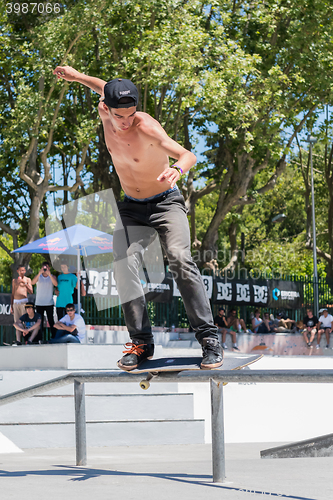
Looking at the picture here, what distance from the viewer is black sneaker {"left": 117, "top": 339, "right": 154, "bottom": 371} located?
13.9 ft

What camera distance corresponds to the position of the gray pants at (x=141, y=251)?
4.22 m

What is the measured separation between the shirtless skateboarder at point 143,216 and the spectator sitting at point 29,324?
8892mm

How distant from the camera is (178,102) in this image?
66.0 ft

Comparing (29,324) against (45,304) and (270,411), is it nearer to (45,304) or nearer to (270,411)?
(45,304)

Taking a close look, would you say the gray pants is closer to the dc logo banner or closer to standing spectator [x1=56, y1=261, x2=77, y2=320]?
standing spectator [x1=56, y1=261, x2=77, y2=320]

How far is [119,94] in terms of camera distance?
395 centimetres

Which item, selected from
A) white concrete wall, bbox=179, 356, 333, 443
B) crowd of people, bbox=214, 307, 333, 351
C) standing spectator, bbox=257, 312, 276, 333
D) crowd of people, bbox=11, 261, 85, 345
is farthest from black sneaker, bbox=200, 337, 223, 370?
standing spectator, bbox=257, 312, 276, 333

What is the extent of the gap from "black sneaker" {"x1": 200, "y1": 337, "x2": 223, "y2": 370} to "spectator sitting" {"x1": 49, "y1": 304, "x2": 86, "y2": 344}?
778 centimetres

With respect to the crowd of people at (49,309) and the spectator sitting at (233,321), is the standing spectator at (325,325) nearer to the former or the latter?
the spectator sitting at (233,321)

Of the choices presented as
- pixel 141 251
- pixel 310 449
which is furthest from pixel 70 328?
pixel 141 251

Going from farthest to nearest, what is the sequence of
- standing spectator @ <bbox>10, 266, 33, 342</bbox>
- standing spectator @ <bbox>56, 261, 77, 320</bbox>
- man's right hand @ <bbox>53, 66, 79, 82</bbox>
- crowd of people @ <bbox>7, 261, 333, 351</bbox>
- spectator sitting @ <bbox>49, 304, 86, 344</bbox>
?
standing spectator @ <bbox>10, 266, 33, 342</bbox>, standing spectator @ <bbox>56, 261, 77, 320</bbox>, crowd of people @ <bbox>7, 261, 333, 351</bbox>, spectator sitting @ <bbox>49, 304, 86, 344</bbox>, man's right hand @ <bbox>53, 66, 79, 82</bbox>

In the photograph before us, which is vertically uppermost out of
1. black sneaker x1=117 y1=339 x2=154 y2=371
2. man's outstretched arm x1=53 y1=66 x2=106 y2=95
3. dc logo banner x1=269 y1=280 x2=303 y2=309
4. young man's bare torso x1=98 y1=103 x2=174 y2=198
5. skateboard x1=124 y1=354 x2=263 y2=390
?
man's outstretched arm x1=53 y1=66 x2=106 y2=95

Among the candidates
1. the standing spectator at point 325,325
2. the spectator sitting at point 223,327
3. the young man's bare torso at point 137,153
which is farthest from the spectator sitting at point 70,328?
the standing spectator at point 325,325

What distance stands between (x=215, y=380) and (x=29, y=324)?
31.8ft
